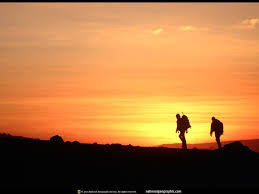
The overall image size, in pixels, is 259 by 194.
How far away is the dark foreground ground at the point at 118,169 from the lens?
72.0 feet

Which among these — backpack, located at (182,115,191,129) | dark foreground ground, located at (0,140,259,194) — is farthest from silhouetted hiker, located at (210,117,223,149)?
backpack, located at (182,115,191,129)

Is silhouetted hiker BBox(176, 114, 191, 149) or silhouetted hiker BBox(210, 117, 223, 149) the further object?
silhouetted hiker BBox(176, 114, 191, 149)

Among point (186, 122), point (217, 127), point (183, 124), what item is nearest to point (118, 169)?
point (183, 124)

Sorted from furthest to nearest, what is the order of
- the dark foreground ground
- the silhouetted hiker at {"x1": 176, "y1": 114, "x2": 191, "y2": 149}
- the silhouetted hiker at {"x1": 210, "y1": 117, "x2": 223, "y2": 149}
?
the silhouetted hiker at {"x1": 176, "y1": 114, "x2": 191, "y2": 149} → the silhouetted hiker at {"x1": 210, "y1": 117, "x2": 223, "y2": 149} → the dark foreground ground

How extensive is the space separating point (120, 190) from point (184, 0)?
27.6 feet

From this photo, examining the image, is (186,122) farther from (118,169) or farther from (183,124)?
(118,169)

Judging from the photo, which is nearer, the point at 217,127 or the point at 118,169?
the point at 118,169

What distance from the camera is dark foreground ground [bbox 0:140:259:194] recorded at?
72.0 feet

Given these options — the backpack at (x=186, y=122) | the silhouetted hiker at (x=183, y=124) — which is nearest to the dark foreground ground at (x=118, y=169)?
the silhouetted hiker at (x=183, y=124)

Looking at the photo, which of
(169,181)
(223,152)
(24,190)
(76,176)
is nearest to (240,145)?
(223,152)

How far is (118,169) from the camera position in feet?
87.3

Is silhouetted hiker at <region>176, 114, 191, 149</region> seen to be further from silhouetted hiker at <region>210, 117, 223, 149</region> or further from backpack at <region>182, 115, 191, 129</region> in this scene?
silhouetted hiker at <region>210, 117, 223, 149</region>

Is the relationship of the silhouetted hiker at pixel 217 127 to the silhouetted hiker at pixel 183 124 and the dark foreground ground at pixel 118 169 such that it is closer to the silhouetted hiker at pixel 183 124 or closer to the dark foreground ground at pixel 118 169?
the dark foreground ground at pixel 118 169

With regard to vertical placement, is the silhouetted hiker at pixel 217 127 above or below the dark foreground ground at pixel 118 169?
above
